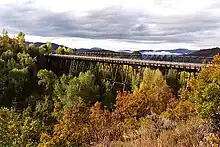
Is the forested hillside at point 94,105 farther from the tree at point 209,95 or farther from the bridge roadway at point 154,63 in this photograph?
the bridge roadway at point 154,63

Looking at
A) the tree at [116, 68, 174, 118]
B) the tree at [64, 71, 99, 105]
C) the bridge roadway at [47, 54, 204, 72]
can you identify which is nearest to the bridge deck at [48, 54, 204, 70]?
the bridge roadway at [47, 54, 204, 72]

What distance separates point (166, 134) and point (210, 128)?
1303mm

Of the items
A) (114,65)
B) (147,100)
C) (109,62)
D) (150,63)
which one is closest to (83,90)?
(109,62)

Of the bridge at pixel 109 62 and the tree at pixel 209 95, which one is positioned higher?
the tree at pixel 209 95

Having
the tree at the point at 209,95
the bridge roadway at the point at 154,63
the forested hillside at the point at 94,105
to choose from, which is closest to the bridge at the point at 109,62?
the bridge roadway at the point at 154,63

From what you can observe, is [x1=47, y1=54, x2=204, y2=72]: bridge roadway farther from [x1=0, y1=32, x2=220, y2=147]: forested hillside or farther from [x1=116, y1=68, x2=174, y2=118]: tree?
[x1=116, y1=68, x2=174, y2=118]: tree

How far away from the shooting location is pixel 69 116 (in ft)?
113

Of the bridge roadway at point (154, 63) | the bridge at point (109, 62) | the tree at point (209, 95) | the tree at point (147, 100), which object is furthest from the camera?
the bridge at point (109, 62)

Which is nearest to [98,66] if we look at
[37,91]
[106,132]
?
[37,91]

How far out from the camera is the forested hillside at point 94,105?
12.6 m

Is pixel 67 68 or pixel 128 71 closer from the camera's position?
pixel 128 71

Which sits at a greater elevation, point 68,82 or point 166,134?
point 166,134

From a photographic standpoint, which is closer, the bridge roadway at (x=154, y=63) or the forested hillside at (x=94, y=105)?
the forested hillside at (x=94, y=105)

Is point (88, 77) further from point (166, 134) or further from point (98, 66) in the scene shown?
point (166, 134)
